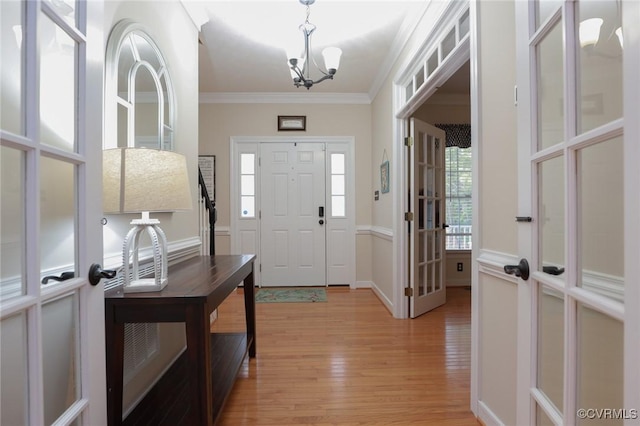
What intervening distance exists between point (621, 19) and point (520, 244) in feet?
2.19

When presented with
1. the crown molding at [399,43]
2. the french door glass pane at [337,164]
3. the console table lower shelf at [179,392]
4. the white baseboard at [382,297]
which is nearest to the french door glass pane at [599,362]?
the console table lower shelf at [179,392]

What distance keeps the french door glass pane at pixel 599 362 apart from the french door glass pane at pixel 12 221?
1.40 meters

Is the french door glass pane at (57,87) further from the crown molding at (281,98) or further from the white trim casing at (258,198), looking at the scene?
the crown molding at (281,98)

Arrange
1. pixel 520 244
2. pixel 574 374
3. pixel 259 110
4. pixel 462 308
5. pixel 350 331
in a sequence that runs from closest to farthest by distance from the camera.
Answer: pixel 574 374, pixel 520 244, pixel 350 331, pixel 462 308, pixel 259 110

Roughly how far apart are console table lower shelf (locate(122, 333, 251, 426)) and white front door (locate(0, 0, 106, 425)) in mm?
439

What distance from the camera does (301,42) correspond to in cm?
289

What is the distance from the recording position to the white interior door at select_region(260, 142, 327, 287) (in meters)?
4.34

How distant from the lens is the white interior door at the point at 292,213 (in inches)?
171

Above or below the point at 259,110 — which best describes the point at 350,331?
below

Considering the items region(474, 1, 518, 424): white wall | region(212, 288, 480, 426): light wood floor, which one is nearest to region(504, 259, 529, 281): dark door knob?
region(474, 1, 518, 424): white wall

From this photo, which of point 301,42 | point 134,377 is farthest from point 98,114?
point 301,42

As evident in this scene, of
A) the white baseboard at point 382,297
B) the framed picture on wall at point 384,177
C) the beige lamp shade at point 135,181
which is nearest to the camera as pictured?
the beige lamp shade at point 135,181

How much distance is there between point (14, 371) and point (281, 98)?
13.3 feet

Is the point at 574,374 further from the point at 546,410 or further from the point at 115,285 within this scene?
the point at 115,285
